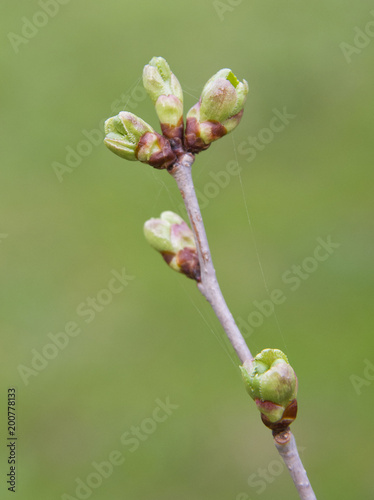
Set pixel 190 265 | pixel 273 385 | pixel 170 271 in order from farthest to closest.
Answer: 1. pixel 170 271
2. pixel 190 265
3. pixel 273 385

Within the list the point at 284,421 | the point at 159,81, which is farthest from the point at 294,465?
the point at 159,81

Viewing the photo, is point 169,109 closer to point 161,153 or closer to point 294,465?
point 161,153

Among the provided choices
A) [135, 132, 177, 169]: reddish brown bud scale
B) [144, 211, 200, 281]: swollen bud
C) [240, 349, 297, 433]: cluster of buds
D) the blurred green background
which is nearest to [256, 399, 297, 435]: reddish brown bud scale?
[240, 349, 297, 433]: cluster of buds

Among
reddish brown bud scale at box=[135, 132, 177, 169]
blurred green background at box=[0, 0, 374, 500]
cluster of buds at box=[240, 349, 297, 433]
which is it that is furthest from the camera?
blurred green background at box=[0, 0, 374, 500]

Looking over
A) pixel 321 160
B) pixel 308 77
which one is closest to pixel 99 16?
pixel 308 77

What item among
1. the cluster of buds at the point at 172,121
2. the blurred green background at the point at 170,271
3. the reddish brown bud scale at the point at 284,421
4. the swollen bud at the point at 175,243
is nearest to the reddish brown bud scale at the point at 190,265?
the swollen bud at the point at 175,243

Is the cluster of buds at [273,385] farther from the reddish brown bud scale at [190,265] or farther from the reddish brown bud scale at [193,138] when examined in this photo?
the reddish brown bud scale at [193,138]

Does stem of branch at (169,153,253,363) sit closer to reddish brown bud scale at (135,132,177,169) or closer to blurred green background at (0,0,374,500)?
reddish brown bud scale at (135,132,177,169)
